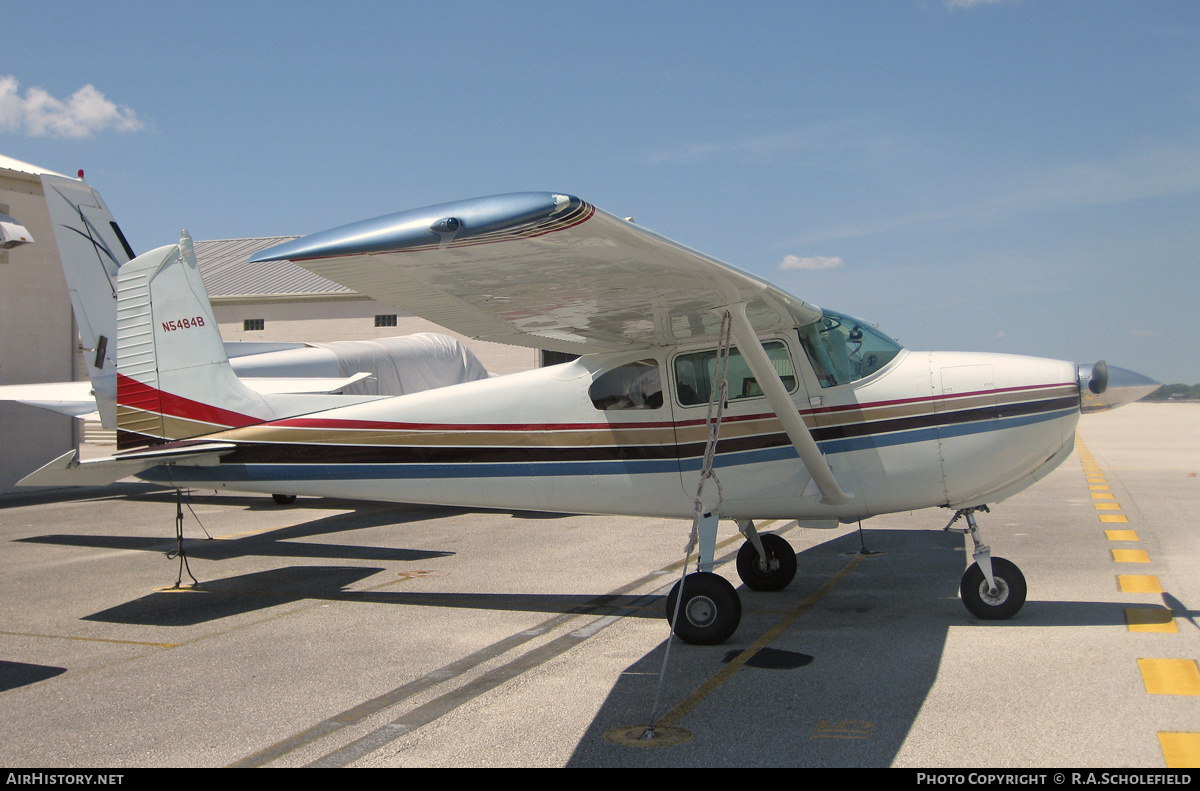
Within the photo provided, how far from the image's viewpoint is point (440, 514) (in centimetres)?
1352

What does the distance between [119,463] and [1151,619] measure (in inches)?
323

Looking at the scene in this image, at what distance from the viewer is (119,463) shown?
706 cm

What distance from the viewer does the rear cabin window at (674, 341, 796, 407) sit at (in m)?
6.38

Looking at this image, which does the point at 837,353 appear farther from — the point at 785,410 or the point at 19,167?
the point at 19,167

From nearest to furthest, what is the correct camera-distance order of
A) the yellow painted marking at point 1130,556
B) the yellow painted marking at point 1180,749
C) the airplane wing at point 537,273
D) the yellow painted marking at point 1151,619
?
1. the airplane wing at point 537,273
2. the yellow painted marking at point 1180,749
3. the yellow painted marking at point 1151,619
4. the yellow painted marking at point 1130,556

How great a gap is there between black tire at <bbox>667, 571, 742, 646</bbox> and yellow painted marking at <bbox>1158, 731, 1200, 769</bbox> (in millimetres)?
2561

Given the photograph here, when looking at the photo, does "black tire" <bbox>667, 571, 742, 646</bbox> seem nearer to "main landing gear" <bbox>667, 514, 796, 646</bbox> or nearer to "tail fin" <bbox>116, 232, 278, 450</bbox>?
"main landing gear" <bbox>667, 514, 796, 646</bbox>

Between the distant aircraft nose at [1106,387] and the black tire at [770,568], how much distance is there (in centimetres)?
276

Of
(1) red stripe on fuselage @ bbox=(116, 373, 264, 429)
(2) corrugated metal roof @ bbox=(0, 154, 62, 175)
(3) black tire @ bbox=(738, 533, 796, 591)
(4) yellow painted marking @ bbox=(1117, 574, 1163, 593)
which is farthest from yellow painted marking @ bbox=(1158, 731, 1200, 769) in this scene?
(2) corrugated metal roof @ bbox=(0, 154, 62, 175)

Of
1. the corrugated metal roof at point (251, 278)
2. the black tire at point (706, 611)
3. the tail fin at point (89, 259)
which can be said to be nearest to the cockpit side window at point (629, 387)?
the black tire at point (706, 611)

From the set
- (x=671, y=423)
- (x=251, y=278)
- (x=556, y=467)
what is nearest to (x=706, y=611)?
(x=671, y=423)

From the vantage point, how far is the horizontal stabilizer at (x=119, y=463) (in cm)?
671

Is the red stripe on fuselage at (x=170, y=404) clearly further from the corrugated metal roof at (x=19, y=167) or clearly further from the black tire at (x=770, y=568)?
the corrugated metal roof at (x=19, y=167)
